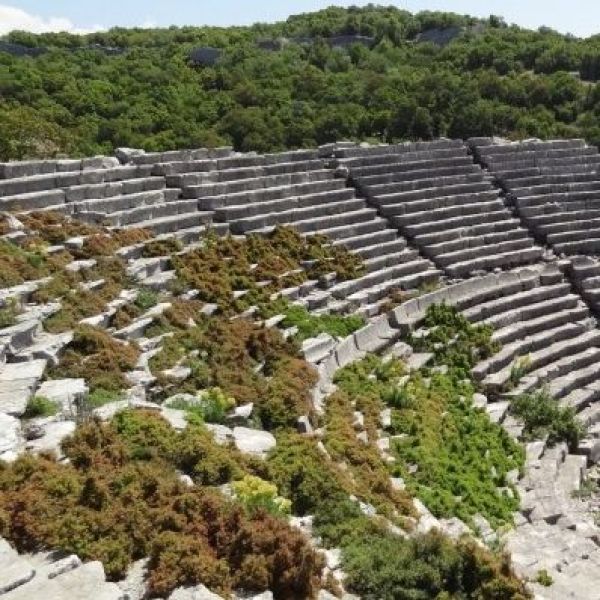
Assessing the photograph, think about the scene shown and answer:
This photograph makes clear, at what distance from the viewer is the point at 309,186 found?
1916cm

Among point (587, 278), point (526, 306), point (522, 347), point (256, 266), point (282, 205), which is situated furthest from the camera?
point (587, 278)

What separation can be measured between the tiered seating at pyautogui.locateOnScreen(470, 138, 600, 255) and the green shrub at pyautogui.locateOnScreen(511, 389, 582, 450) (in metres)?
7.30

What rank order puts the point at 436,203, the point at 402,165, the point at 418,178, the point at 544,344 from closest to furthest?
the point at 544,344
the point at 436,203
the point at 418,178
the point at 402,165

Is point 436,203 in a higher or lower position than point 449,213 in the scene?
higher

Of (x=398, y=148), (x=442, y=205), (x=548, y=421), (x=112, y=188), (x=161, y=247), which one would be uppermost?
(x=398, y=148)

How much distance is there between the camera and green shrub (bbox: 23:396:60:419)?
8625mm

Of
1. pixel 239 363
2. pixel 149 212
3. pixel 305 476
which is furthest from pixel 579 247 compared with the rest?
pixel 305 476

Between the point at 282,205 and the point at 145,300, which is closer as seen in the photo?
the point at 145,300

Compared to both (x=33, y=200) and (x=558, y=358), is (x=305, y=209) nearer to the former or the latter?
(x=33, y=200)

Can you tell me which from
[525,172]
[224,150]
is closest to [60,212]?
[224,150]

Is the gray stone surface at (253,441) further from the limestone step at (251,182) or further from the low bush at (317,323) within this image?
the limestone step at (251,182)

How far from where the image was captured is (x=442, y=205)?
20.6 metres

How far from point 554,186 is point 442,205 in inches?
171

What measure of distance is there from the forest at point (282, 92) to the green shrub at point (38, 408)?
1261 cm
